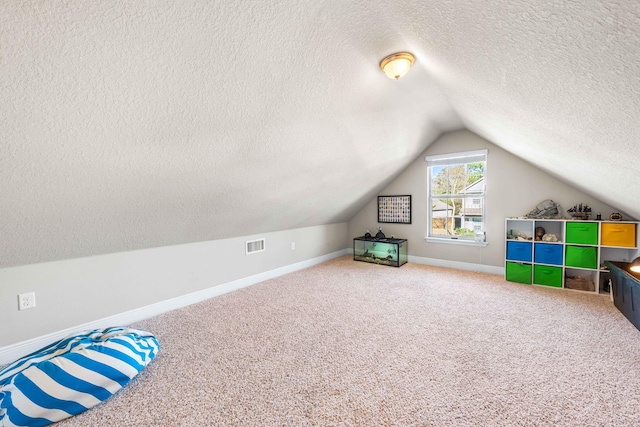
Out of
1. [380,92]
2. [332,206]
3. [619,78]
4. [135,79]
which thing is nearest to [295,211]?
[332,206]

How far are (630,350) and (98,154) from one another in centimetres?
387

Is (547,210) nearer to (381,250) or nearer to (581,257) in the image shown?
(581,257)

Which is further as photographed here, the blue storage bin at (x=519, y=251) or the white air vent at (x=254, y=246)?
the white air vent at (x=254, y=246)

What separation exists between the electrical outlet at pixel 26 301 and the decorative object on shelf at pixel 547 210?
5315mm

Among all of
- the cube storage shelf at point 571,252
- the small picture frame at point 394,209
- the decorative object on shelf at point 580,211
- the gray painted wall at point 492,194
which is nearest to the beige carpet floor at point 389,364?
the cube storage shelf at point 571,252

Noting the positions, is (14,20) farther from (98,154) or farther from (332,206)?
(332,206)

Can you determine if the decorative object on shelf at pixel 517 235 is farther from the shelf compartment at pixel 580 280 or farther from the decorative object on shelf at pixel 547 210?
the shelf compartment at pixel 580 280

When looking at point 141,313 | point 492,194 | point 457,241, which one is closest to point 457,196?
point 492,194

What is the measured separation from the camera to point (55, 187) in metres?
1.54

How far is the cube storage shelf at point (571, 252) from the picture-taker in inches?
115

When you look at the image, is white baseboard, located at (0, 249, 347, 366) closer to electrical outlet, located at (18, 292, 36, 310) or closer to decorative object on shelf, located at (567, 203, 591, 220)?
electrical outlet, located at (18, 292, 36, 310)

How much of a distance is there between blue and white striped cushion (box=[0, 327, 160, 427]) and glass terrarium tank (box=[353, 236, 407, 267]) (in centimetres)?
367

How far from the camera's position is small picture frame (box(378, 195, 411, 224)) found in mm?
4570

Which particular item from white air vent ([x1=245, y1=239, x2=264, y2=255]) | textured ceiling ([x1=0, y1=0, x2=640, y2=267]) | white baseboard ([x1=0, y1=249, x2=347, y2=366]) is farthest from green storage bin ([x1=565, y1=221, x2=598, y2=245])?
white air vent ([x1=245, y1=239, x2=264, y2=255])
